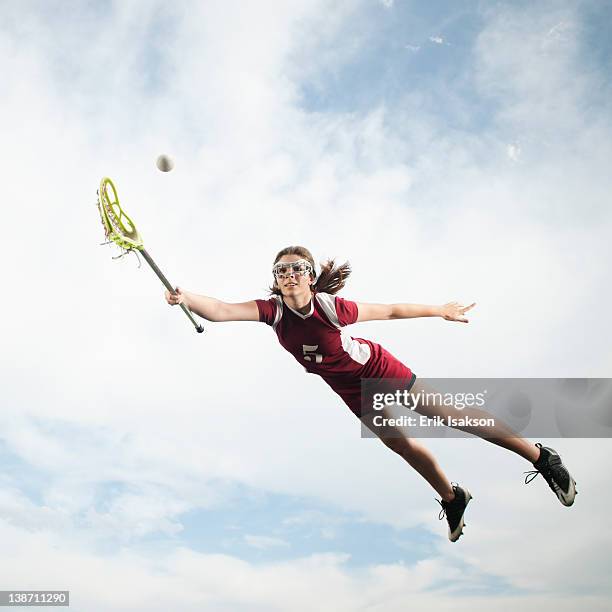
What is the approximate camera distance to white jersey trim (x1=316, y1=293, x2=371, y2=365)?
787 centimetres

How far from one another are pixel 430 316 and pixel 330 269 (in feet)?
4.86

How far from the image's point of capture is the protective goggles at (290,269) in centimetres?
801

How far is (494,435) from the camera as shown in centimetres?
779

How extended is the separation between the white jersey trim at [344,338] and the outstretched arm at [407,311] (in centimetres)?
32

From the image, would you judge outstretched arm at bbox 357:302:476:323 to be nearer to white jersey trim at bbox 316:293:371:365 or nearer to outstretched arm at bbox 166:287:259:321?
white jersey trim at bbox 316:293:371:365

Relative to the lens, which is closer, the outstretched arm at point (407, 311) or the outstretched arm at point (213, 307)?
the outstretched arm at point (213, 307)

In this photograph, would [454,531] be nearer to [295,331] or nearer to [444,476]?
[444,476]

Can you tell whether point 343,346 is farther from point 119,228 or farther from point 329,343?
point 119,228

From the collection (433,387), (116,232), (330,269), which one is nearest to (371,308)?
(330,269)

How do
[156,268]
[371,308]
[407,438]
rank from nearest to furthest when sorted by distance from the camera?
[156,268], [407,438], [371,308]

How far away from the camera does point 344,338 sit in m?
8.02

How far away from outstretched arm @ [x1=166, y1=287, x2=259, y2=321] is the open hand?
8.45 feet

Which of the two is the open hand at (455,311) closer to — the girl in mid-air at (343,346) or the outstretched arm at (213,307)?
the girl in mid-air at (343,346)

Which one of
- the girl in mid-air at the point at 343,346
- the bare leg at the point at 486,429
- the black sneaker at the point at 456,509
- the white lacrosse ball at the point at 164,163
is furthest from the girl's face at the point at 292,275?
the black sneaker at the point at 456,509
